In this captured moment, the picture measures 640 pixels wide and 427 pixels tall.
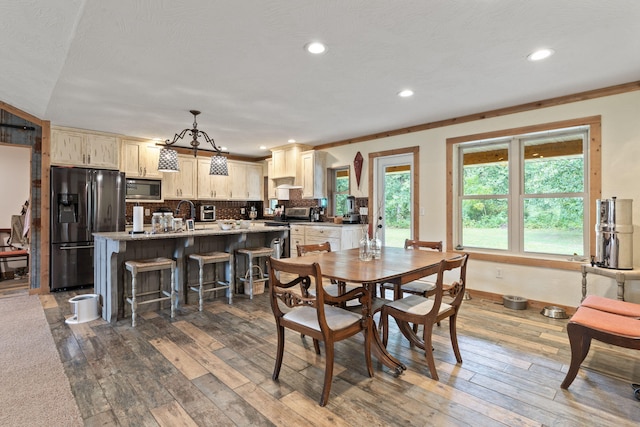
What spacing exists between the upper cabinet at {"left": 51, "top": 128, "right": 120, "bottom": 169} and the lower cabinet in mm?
3316

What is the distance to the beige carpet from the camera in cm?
183

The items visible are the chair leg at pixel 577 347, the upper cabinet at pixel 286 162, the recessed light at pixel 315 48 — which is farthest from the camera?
the upper cabinet at pixel 286 162

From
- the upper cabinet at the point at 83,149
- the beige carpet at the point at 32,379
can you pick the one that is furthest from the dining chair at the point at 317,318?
the upper cabinet at the point at 83,149

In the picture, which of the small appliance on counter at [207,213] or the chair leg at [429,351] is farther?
the small appliance on counter at [207,213]

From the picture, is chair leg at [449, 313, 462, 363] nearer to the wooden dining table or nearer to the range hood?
the wooden dining table

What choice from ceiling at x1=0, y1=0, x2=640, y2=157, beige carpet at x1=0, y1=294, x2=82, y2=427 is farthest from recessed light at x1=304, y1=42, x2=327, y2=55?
beige carpet at x1=0, y1=294, x2=82, y2=427

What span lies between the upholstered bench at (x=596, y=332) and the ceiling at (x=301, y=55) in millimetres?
2008

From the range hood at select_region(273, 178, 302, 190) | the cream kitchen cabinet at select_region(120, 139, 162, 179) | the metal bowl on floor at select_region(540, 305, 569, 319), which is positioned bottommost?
the metal bowl on floor at select_region(540, 305, 569, 319)

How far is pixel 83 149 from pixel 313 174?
12.2 feet

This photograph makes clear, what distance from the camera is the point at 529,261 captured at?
383 centimetres

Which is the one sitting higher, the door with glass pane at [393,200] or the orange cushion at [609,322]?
the door with glass pane at [393,200]

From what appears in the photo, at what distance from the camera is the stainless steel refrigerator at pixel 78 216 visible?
442 cm

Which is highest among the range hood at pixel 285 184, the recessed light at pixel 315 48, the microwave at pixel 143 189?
the recessed light at pixel 315 48

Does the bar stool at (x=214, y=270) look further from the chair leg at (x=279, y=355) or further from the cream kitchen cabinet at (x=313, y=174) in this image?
the cream kitchen cabinet at (x=313, y=174)
